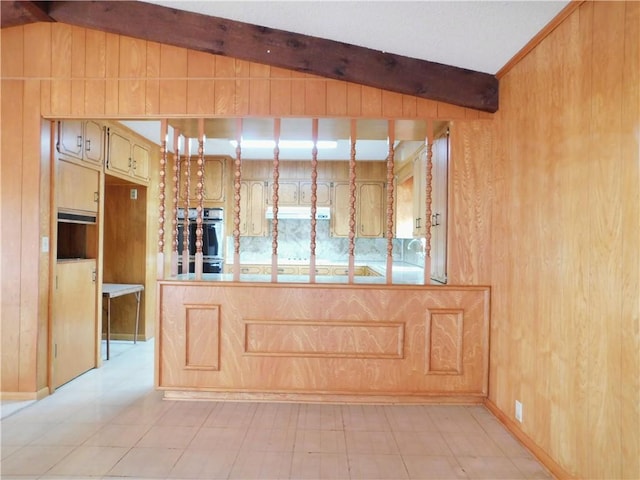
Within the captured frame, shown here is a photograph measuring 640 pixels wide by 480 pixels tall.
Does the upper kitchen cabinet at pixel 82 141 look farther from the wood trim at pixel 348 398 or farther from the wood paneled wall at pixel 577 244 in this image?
the wood paneled wall at pixel 577 244

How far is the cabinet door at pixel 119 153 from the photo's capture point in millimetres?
3664

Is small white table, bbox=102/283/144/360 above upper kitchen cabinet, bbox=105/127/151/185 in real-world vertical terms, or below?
below

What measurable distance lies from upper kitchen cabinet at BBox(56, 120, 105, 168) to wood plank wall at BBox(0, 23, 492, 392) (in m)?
0.19

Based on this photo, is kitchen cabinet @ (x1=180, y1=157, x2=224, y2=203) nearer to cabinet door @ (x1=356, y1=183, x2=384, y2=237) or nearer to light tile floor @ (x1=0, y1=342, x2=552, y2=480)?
cabinet door @ (x1=356, y1=183, x2=384, y2=237)

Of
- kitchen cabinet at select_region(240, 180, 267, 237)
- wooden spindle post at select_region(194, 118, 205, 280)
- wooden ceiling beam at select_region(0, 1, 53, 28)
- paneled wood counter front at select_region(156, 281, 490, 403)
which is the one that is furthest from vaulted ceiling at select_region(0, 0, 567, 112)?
kitchen cabinet at select_region(240, 180, 267, 237)

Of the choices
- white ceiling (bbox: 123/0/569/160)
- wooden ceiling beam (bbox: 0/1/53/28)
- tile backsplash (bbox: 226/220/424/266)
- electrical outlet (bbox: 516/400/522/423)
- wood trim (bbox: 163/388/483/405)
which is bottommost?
wood trim (bbox: 163/388/483/405)

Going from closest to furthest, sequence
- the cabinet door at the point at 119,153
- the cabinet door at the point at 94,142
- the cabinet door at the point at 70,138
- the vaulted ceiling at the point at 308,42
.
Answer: the vaulted ceiling at the point at 308,42
the cabinet door at the point at 70,138
the cabinet door at the point at 94,142
the cabinet door at the point at 119,153

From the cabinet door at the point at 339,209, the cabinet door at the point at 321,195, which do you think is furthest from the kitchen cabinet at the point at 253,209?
the cabinet door at the point at 339,209

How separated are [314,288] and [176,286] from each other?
1.06 meters

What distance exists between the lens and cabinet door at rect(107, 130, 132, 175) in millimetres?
3664

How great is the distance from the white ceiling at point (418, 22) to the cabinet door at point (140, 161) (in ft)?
6.60

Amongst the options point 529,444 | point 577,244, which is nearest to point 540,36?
point 577,244

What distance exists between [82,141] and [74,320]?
5.11ft

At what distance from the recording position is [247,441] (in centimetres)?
224
